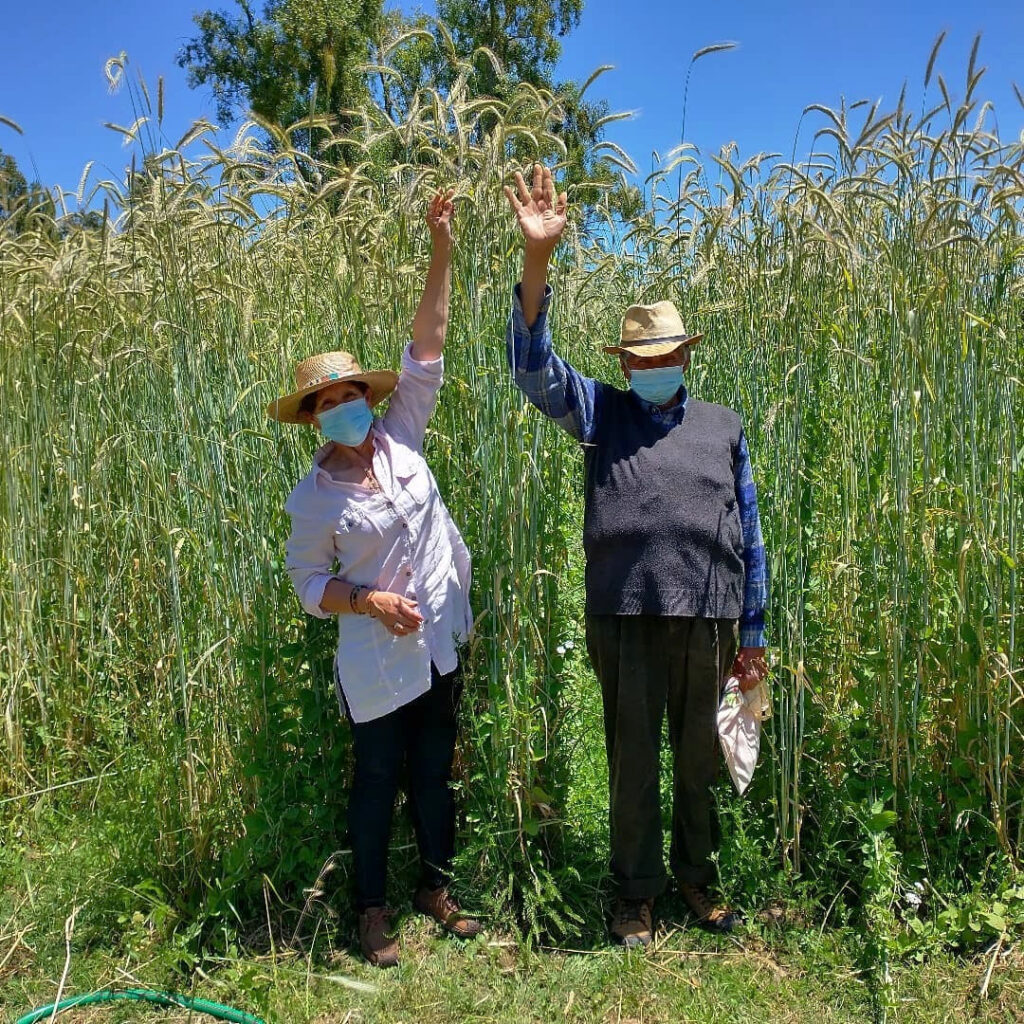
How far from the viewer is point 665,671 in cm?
270

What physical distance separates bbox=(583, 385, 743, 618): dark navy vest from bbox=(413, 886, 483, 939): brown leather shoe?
1106 mm

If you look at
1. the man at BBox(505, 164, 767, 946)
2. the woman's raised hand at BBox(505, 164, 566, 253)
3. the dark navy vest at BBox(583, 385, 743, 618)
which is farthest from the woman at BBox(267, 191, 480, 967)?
the dark navy vest at BBox(583, 385, 743, 618)

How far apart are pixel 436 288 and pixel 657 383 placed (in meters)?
0.72

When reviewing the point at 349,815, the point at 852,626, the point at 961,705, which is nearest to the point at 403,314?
the point at 349,815

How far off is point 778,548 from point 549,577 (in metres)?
0.75

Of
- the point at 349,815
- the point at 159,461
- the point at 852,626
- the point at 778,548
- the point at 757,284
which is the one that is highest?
the point at 757,284

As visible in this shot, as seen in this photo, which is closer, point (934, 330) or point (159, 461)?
point (934, 330)

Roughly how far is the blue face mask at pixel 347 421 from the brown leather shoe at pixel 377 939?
1.50 meters

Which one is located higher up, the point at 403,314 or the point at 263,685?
the point at 403,314

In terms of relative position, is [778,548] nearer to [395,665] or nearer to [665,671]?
[665,671]

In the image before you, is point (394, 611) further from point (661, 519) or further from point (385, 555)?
point (661, 519)

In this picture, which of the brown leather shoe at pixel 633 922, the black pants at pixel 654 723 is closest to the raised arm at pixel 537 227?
the black pants at pixel 654 723

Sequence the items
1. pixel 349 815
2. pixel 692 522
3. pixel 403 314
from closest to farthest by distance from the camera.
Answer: pixel 692 522, pixel 349 815, pixel 403 314

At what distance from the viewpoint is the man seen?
101 inches
